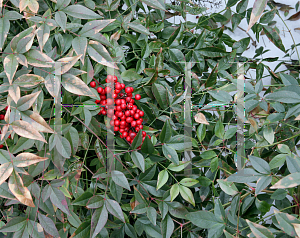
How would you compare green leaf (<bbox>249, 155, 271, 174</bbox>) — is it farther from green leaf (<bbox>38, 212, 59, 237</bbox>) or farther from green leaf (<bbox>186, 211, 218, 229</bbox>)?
green leaf (<bbox>38, 212, 59, 237</bbox>)

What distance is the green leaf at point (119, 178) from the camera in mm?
444

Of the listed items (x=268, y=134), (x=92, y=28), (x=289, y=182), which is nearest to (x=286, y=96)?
(x=268, y=134)

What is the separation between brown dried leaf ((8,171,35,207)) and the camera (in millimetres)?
390

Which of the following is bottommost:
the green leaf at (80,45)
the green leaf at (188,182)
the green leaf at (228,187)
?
the green leaf at (188,182)

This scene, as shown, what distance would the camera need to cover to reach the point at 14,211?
507 mm

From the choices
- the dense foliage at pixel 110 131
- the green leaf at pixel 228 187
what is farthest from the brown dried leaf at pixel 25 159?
the green leaf at pixel 228 187

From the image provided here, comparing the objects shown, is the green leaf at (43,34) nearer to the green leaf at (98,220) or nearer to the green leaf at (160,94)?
the green leaf at (160,94)

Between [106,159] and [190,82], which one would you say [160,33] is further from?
[106,159]

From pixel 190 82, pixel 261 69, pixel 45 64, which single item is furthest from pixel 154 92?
pixel 261 69

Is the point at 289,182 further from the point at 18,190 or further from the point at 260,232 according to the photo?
the point at 18,190

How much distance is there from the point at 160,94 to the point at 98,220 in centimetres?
28

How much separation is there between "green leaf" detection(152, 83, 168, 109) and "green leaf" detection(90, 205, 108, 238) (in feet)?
0.80

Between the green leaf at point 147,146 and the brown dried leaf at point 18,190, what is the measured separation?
0.22 m

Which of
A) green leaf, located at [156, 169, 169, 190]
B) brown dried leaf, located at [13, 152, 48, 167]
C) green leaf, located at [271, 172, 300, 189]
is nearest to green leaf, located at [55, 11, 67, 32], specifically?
brown dried leaf, located at [13, 152, 48, 167]
